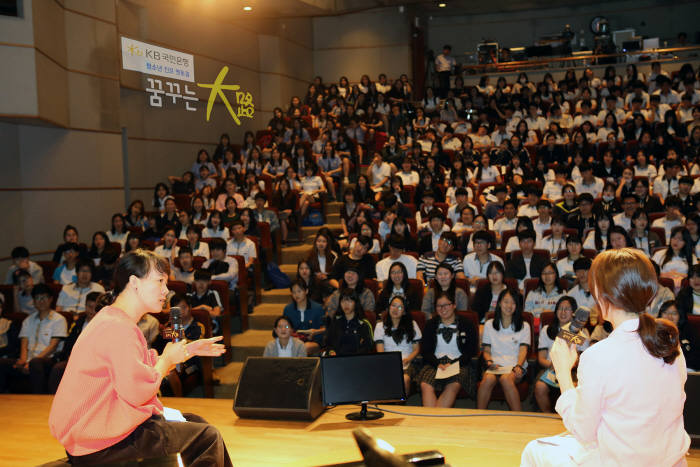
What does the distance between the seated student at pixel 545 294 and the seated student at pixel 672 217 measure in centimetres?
154

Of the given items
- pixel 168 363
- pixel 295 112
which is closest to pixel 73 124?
pixel 295 112

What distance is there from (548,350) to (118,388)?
317cm

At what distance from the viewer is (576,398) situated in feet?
5.75

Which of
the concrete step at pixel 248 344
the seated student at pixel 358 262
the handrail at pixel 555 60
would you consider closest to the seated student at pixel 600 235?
the seated student at pixel 358 262

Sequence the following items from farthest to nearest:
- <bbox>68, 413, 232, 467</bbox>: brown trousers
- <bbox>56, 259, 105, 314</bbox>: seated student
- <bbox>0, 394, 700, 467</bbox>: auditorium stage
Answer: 1. <bbox>56, 259, 105, 314</bbox>: seated student
2. <bbox>0, 394, 700, 467</bbox>: auditorium stage
3. <bbox>68, 413, 232, 467</bbox>: brown trousers

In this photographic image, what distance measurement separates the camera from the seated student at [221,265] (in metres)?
5.63

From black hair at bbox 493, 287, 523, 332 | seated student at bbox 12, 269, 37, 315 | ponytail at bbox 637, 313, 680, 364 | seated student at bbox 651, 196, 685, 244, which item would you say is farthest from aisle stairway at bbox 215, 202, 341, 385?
ponytail at bbox 637, 313, 680, 364

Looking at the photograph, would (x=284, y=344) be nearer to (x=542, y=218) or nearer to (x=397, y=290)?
(x=397, y=290)

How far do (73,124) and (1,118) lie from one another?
87cm

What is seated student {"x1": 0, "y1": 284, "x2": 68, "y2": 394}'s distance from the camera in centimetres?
484

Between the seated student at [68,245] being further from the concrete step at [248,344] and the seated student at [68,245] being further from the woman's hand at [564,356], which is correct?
the woman's hand at [564,356]

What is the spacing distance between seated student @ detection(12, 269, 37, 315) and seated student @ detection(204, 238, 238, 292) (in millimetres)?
1536

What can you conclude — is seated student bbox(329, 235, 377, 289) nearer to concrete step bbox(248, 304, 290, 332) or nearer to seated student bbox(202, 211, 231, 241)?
concrete step bbox(248, 304, 290, 332)

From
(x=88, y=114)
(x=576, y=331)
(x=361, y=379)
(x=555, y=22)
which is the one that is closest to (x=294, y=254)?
(x=88, y=114)
